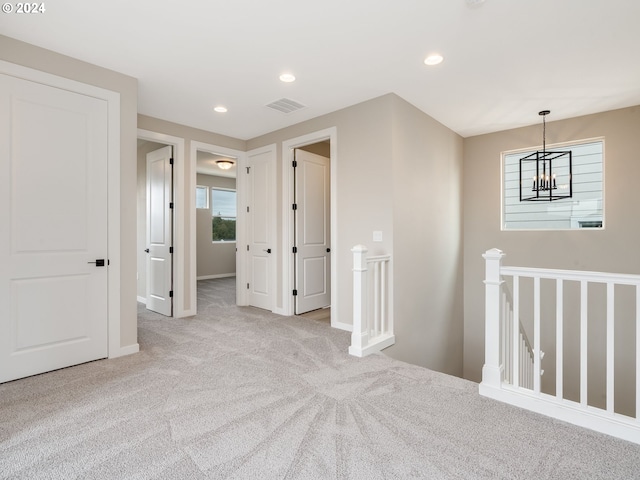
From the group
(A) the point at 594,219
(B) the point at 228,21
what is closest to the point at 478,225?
(A) the point at 594,219

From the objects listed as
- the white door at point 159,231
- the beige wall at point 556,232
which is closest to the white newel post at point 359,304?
the white door at point 159,231

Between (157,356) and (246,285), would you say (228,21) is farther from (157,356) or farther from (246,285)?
(246,285)

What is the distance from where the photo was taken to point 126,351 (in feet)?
9.89

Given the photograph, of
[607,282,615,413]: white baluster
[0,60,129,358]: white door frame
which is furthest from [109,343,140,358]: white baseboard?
[607,282,615,413]: white baluster

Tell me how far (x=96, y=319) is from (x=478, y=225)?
5.13 meters

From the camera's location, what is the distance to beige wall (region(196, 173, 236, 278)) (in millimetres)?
8125

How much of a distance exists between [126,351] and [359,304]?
2.22 m

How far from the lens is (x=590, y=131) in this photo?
4.18 m

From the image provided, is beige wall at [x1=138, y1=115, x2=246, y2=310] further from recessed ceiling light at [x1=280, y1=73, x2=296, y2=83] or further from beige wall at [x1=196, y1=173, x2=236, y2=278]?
beige wall at [x1=196, y1=173, x2=236, y2=278]

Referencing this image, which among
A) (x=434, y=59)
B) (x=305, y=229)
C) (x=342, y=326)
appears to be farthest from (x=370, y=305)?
(x=434, y=59)

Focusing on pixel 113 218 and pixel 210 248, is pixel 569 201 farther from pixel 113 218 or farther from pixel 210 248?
pixel 210 248

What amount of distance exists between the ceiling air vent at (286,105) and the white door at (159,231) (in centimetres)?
169

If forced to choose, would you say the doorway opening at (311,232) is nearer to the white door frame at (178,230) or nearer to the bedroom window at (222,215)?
the white door frame at (178,230)

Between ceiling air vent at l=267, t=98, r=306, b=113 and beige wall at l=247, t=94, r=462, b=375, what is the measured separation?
0.40 meters
